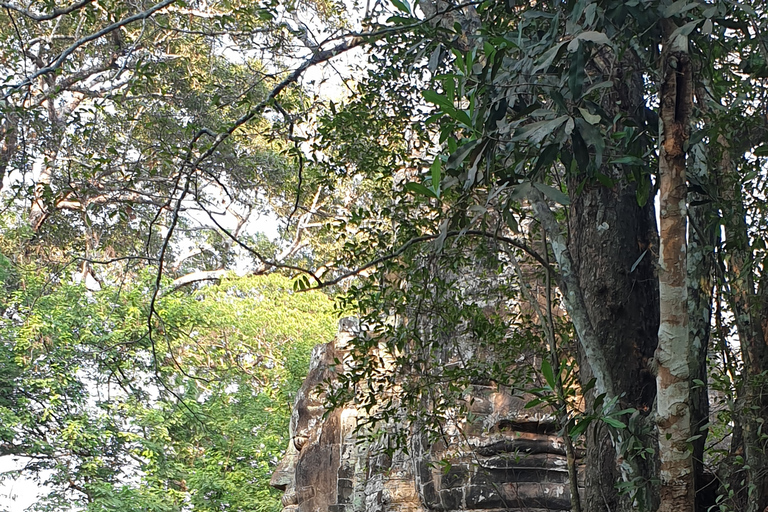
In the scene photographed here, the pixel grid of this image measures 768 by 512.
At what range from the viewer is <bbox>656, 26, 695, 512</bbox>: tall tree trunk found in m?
1.92

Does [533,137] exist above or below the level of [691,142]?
below

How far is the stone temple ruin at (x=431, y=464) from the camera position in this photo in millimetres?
5719

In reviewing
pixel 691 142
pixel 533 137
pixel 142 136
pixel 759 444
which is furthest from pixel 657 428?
pixel 142 136

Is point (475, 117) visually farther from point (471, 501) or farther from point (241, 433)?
point (241, 433)

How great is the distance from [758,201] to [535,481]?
3.92m

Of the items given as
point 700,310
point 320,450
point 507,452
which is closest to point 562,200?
point 700,310

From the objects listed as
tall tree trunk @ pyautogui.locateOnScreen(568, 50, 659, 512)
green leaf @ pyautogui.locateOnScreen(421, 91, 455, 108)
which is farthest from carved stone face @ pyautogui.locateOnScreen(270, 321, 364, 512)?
green leaf @ pyautogui.locateOnScreen(421, 91, 455, 108)

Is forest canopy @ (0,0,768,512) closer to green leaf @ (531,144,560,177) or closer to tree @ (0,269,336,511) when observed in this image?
green leaf @ (531,144,560,177)

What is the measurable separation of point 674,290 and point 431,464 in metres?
1.91

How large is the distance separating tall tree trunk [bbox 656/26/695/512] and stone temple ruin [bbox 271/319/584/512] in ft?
3.42

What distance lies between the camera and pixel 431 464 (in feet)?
11.7

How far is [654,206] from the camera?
2.70m

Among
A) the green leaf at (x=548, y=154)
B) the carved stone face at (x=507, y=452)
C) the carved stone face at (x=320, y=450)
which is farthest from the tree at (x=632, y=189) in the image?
the carved stone face at (x=320, y=450)

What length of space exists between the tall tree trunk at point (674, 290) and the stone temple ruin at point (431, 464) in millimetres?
1044
